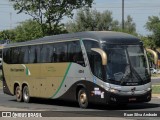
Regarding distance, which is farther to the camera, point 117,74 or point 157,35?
point 157,35

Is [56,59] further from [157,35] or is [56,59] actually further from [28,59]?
[157,35]

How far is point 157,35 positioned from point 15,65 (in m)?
68.6

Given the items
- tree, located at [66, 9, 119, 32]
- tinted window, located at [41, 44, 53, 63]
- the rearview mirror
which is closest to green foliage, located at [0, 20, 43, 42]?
tree, located at [66, 9, 119, 32]

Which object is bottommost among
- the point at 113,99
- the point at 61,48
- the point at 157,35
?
the point at 157,35

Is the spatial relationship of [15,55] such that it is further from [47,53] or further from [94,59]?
[94,59]

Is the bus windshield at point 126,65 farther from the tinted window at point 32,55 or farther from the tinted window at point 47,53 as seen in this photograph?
the tinted window at point 32,55

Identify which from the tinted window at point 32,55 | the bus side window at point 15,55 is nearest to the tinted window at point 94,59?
the tinted window at point 32,55

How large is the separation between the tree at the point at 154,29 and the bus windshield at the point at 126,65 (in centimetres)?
7182

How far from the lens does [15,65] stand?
28781 mm

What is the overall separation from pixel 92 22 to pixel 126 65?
236ft

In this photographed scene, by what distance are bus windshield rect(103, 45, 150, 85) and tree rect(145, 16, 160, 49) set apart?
Answer: 71.8m

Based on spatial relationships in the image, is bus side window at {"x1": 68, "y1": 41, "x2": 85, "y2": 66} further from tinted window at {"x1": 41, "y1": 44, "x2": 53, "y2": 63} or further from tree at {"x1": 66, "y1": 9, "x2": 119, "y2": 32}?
tree at {"x1": 66, "y1": 9, "x2": 119, "y2": 32}

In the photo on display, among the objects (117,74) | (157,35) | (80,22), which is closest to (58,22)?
(117,74)

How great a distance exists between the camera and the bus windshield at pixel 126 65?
20.2 metres
